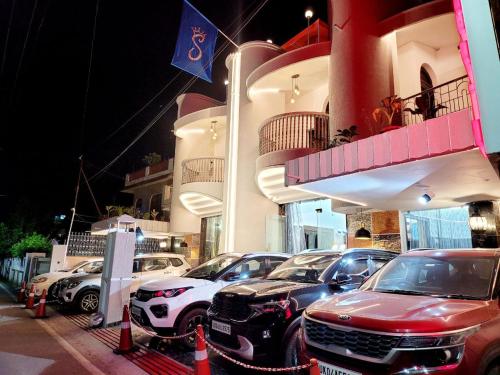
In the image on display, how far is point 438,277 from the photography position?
438cm

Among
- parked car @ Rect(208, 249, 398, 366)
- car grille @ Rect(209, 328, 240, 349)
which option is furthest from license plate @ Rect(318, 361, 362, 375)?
car grille @ Rect(209, 328, 240, 349)

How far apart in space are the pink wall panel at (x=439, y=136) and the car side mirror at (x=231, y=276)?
4.40 metres

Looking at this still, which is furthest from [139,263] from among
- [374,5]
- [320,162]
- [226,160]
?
[374,5]

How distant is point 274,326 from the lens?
192 inches

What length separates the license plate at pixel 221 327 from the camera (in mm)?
5230

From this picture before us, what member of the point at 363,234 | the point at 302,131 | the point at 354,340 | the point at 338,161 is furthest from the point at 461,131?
the point at 302,131

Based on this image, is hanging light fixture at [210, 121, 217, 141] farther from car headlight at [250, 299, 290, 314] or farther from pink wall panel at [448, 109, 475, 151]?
car headlight at [250, 299, 290, 314]

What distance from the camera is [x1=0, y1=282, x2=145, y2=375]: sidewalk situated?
5520 mm

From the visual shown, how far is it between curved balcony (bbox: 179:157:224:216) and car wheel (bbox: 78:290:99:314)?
5959 millimetres

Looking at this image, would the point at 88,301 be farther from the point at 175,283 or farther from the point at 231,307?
the point at 231,307

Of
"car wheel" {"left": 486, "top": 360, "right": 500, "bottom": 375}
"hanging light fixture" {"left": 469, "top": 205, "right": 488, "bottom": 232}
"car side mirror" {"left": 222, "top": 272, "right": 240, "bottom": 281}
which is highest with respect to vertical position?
"hanging light fixture" {"left": 469, "top": 205, "right": 488, "bottom": 232}

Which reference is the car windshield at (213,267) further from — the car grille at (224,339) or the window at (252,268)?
the car grille at (224,339)

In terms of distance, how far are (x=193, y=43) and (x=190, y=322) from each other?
8368 millimetres

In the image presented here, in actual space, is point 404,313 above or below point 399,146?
below
